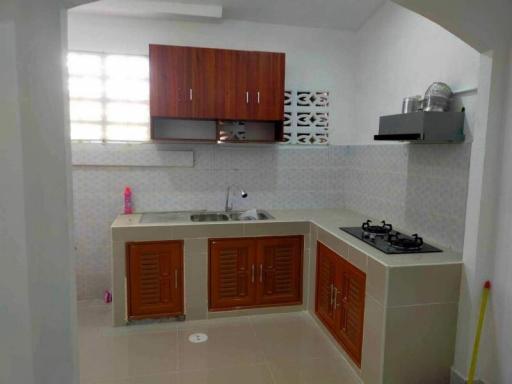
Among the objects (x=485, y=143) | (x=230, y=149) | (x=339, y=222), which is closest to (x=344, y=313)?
(x=339, y=222)

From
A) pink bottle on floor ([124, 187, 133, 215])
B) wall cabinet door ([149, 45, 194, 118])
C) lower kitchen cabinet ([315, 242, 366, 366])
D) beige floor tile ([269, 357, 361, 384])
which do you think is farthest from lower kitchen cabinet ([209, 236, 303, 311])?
wall cabinet door ([149, 45, 194, 118])

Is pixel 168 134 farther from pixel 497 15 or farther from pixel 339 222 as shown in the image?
pixel 497 15

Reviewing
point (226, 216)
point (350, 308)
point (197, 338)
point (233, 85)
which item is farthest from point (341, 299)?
point (233, 85)

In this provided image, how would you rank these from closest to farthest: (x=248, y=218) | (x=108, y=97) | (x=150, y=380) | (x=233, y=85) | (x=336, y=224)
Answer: (x=150, y=380), (x=336, y=224), (x=233, y=85), (x=108, y=97), (x=248, y=218)

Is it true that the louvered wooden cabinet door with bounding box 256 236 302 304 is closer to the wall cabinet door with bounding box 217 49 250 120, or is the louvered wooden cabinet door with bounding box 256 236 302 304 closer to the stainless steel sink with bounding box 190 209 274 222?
the stainless steel sink with bounding box 190 209 274 222

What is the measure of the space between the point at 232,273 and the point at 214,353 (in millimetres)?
692

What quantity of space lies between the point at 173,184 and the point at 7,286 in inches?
84.4

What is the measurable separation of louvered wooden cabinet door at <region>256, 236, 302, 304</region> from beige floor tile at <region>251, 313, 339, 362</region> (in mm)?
172

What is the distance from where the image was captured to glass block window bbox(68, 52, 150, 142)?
10.7 feet

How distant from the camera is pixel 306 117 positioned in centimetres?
367

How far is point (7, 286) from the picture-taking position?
4.62ft

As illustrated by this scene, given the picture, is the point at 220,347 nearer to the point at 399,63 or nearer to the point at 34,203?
the point at 34,203

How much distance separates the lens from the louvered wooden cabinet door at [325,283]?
2809mm

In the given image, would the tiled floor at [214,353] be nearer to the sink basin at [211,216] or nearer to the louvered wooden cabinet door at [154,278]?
the louvered wooden cabinet door at [154,278]
